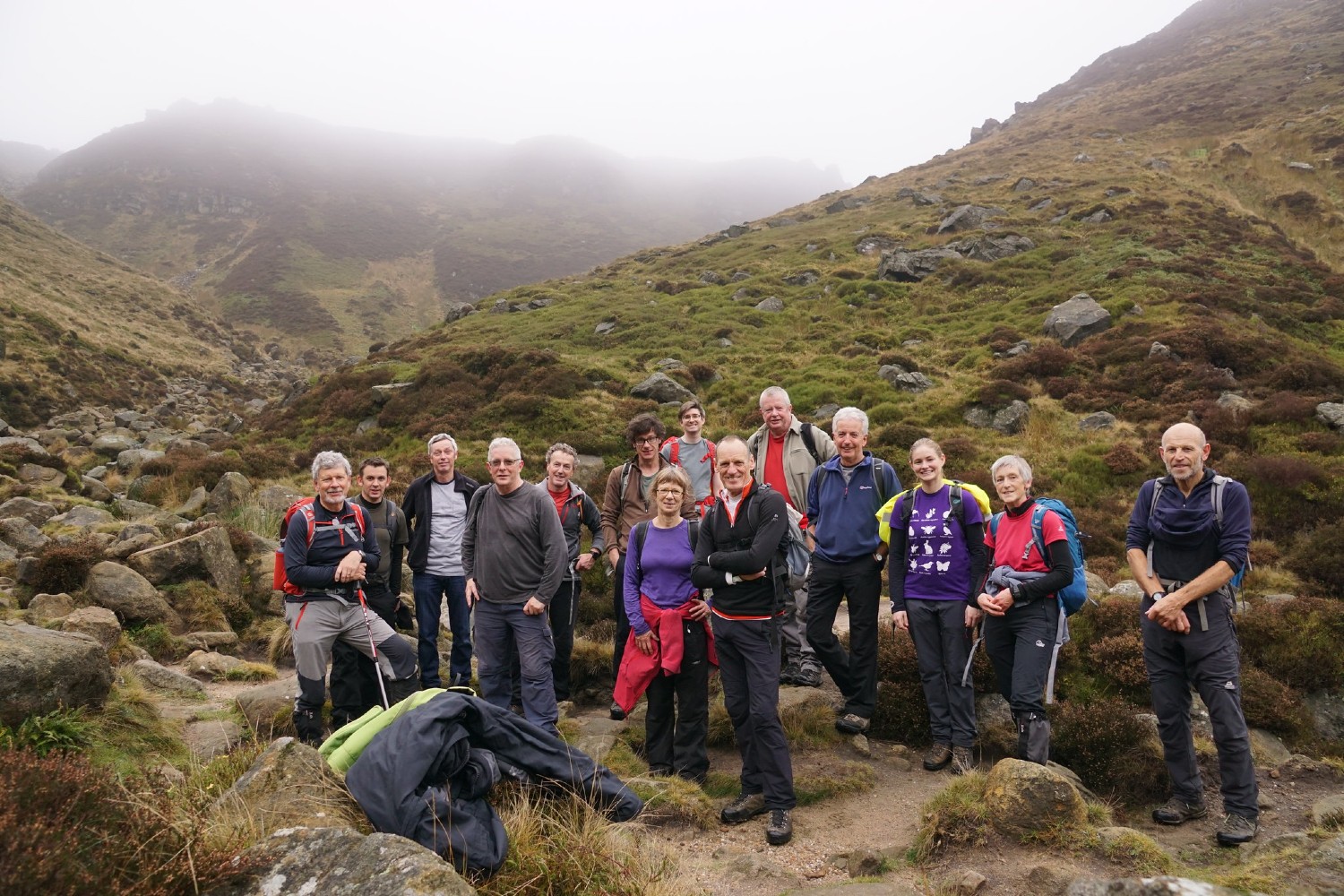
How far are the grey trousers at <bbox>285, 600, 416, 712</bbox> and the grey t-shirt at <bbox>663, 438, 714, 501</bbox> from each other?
317 centimetres

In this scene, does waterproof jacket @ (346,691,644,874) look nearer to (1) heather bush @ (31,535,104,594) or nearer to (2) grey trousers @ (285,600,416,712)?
(2) grey trousers @ (285,600,416,712)

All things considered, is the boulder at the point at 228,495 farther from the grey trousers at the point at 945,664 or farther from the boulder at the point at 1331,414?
the boulder at the point at 1331,414

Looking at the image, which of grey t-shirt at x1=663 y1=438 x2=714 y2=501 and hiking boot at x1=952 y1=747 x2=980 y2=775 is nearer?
hiking boot at x1=952 y1=747 x2=980 y2=775

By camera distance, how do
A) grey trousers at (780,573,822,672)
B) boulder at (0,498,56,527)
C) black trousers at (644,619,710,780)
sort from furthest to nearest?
1. boulder at (0,498,56,527)
2. grey trousers at (780,573,822,672)
3. black trousers at (644,619,710,780)

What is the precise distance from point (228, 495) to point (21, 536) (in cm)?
347

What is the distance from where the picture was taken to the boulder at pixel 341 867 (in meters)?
2.78

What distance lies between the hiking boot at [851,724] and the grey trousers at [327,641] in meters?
3.99

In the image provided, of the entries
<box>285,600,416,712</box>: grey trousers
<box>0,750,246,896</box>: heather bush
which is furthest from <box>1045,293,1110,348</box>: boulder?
<box>0,750,246,896</box>: heather bush

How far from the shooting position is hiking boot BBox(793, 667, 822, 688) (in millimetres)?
7215

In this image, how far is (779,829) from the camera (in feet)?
15.4

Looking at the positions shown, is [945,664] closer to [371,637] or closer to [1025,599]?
[1025,599]

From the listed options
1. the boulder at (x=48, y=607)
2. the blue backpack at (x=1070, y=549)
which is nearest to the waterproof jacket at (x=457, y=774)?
the blue backpack at (x=1070, y=549)

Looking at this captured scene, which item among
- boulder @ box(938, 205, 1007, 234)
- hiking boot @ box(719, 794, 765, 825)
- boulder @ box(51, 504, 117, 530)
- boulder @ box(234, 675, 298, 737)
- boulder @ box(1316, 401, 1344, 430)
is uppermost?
boulder @ box(938, 205, 1007, 234)

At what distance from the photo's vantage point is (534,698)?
586 centimetres
